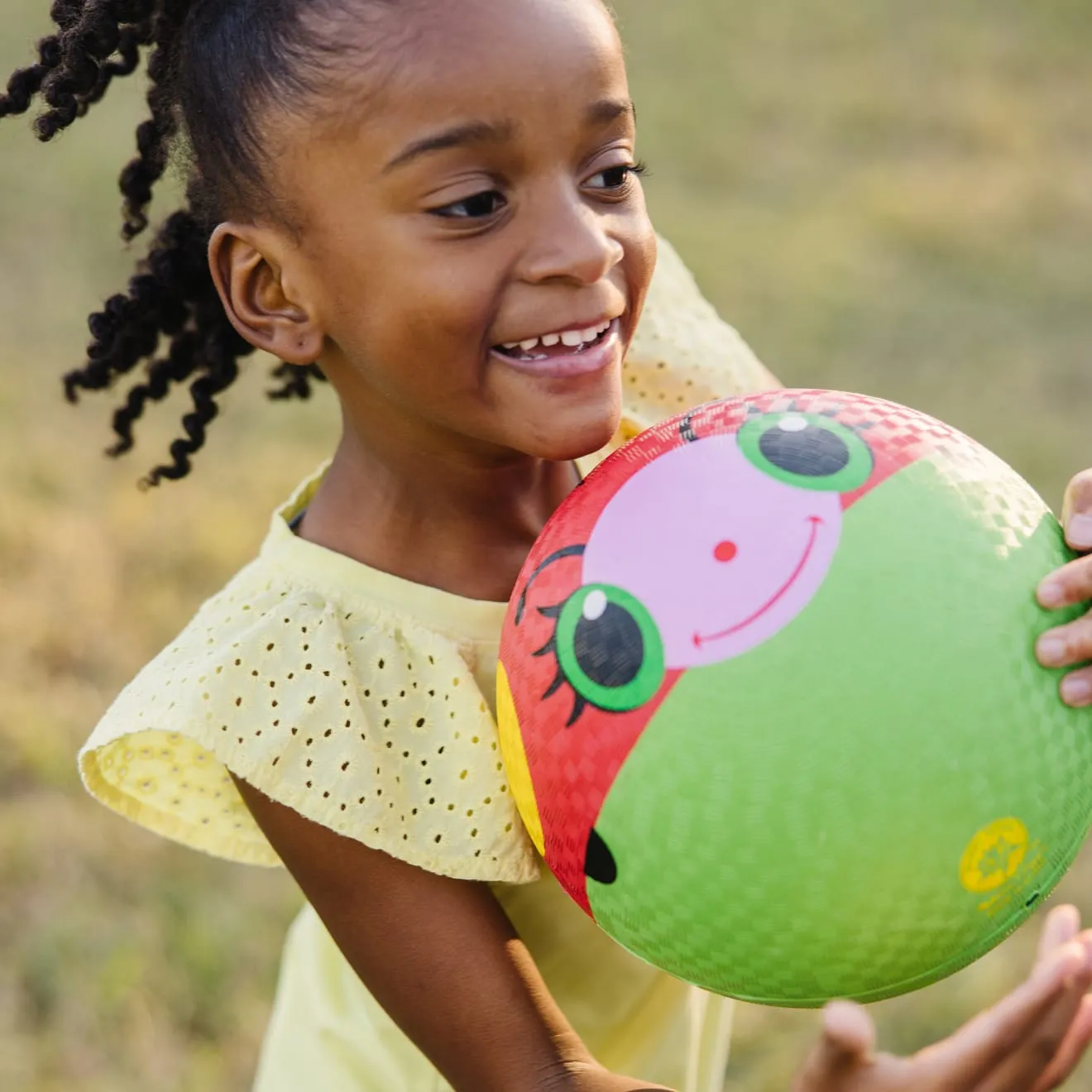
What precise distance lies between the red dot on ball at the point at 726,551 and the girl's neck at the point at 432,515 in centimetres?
56

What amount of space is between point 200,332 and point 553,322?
2.99 ft

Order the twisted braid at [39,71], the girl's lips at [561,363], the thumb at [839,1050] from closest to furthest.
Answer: the thumb at [839,1050], the girl's lips at [561,363], the twisted braid at [39,71]

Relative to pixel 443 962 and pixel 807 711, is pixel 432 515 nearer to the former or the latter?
pixel 443 962

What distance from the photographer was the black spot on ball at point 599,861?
1.69m

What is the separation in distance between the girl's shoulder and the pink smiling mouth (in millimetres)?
447

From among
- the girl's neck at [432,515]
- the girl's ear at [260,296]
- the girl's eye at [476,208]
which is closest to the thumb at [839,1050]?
the girl's neck at [432,515]

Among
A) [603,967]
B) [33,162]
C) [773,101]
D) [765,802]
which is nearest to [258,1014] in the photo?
[603,967]

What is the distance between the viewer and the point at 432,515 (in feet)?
7.09

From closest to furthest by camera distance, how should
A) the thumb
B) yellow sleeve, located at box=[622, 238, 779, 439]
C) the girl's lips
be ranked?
the thumb
the girl's lips
yellow sleeve, located at box=[622, 238, 779, 439]

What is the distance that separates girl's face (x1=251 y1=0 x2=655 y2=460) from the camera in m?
1.80

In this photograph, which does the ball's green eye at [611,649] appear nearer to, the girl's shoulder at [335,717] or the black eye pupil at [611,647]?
the black eye pupil at [611,647]

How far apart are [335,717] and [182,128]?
2.78 ft

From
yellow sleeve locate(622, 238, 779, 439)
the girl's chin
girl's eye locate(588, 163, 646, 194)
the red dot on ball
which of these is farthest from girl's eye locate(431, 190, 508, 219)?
yellow sleeve locate(622, 238, 779, 439)

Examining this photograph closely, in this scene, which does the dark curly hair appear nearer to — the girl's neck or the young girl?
the young girl
